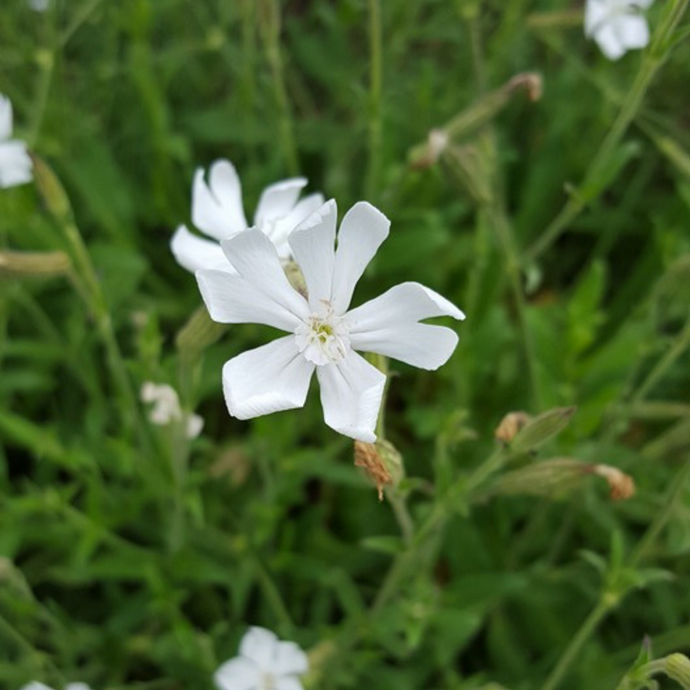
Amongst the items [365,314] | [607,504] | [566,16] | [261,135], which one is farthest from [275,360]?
[261,135]

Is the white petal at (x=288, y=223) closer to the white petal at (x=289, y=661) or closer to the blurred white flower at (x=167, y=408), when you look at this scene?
the blurred white flower at (x=167, y=408)

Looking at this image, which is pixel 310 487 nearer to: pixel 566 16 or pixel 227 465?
pixel 227 465

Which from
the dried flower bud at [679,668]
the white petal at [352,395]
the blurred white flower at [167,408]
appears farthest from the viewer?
the blurred white flower at [167,408]

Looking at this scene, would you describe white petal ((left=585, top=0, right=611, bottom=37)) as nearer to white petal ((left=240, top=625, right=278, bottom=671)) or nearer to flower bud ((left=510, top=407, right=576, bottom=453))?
flower bud ((left=510, top=407, right=576, bottom=453))

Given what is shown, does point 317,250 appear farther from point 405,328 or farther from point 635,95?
point 635,95

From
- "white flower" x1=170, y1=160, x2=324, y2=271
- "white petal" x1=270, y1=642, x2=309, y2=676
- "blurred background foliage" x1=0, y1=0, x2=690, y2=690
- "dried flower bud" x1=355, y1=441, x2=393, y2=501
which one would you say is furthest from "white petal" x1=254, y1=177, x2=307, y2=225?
"white petal" x1=270, y1=642, x2=309, y2=676

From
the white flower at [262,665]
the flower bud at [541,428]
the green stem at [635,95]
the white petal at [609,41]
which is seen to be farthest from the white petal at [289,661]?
the white petal at [609,41]

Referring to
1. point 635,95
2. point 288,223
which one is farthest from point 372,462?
point 635,95
